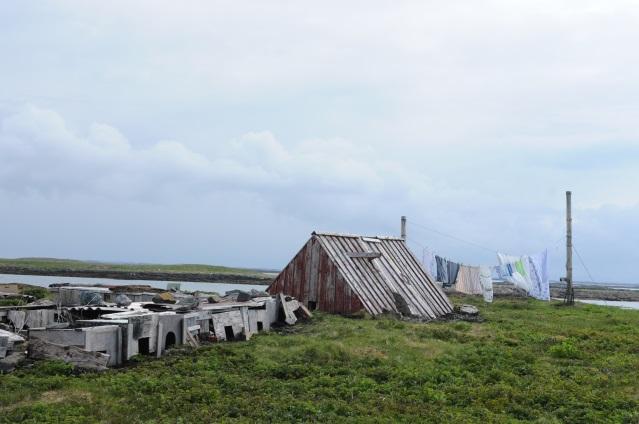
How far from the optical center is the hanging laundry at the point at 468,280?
40.2 meters

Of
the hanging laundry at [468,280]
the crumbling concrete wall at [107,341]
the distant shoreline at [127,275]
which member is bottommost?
the distant shoreline at [127,275]

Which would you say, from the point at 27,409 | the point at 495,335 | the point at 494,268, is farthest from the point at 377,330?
the point at 494,268

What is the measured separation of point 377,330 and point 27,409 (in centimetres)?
1125

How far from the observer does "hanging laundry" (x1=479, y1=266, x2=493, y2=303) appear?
126ft

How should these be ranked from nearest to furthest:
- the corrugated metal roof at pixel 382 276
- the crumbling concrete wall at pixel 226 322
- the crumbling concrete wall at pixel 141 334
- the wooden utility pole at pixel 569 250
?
the crumbling concrete wall at pixel 141 334 < the crumbling concrete wall at pixel 226 322 < the corrugated metal roof at pixel 382 276 < the wooden utility pole at pixel 569 250

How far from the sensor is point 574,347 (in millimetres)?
18016

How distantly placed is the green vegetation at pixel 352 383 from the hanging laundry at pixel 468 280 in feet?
67.6

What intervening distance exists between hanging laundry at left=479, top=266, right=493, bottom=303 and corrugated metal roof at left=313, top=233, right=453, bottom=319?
986cm

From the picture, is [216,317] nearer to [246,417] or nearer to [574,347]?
[246,417]

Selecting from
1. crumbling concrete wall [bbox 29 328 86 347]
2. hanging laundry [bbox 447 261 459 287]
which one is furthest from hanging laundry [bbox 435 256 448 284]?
crumbling concrete wall [bbox 29 328 86 347]

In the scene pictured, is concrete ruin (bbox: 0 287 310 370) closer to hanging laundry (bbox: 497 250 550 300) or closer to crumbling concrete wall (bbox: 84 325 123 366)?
crumbling concrete wall (bbox: 84 325 123 366)

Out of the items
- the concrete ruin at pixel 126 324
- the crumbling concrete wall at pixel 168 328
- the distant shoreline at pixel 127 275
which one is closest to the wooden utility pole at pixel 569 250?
the concrete ruin at pixel 126 324

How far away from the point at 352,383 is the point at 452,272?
2790cm

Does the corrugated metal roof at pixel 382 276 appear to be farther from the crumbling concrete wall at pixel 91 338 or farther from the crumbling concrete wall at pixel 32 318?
the crumbling concrete wall at pixel 91 338
